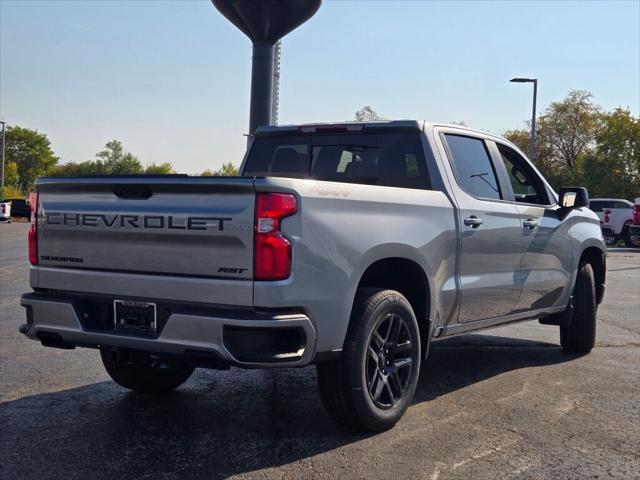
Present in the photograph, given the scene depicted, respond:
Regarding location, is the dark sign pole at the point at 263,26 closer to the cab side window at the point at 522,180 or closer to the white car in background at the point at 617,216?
the cab side window at the point at 522,180

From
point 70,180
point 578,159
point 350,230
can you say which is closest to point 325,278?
point 350,230

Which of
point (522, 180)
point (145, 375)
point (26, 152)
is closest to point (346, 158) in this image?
point (522, 180)

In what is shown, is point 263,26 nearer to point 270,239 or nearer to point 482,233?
point 482,233

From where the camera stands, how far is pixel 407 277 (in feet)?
16.7

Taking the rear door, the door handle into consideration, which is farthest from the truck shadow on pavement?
the door handle

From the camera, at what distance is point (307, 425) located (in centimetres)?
476

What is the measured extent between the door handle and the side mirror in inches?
57.8

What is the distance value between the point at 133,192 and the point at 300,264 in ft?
3.33

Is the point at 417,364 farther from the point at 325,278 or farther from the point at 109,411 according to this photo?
the point at 109,411

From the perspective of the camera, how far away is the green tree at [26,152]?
→ 9994 cm

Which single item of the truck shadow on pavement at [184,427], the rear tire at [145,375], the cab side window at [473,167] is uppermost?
the cab side window at [473,167]

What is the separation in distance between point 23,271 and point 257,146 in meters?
9.93

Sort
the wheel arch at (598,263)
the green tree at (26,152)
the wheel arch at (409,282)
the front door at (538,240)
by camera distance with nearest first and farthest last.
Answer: the wheel arch at (409,282), the front door at (538,240), the wheel arch at (598,263), the green tree at (26,152)

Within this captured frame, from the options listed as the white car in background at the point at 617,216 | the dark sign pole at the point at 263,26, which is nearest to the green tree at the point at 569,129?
the white car in background at the point at 617,216
